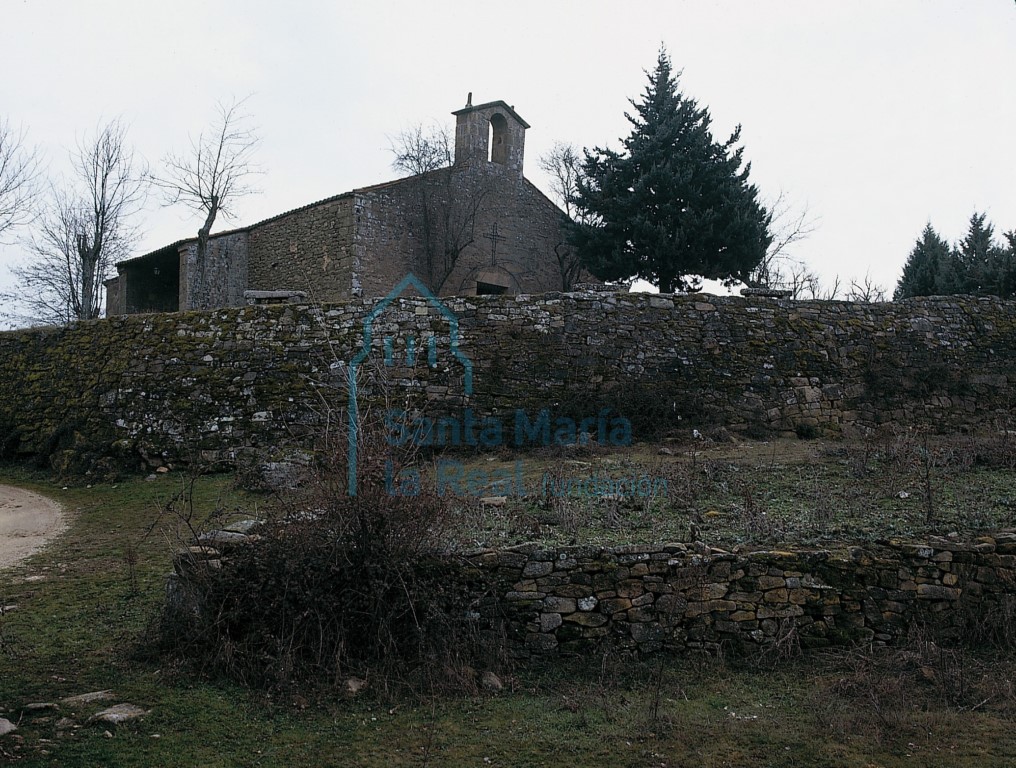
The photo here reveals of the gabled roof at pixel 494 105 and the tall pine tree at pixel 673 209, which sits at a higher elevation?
the gabled roof at pixel 494 105

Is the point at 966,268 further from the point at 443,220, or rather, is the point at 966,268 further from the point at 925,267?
the point at 443,220

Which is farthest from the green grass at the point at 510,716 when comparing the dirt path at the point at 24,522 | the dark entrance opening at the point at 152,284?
the dark entrance opening at the point at 152,284

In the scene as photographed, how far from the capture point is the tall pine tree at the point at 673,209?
19.5m

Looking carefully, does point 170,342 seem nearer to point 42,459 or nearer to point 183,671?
point 42,459

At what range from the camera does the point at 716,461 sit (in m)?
10.8

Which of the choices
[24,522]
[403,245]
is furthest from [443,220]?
[24,522]

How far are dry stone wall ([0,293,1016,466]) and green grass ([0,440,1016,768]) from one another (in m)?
6.55

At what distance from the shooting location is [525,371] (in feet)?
43.3

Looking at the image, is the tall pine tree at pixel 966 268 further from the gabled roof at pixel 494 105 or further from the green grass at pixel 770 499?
the gabled roof at pixel 494 105

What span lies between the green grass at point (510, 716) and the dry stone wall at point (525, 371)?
21.5ft

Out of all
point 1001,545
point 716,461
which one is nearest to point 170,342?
point 716,461

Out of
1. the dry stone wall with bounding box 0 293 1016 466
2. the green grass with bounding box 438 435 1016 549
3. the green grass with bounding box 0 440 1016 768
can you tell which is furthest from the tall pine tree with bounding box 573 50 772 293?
the green grass with bounding box 0 440 1016 768

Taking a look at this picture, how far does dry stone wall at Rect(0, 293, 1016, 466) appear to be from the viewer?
13133 millimetres

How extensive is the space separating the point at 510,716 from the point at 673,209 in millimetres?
16322
